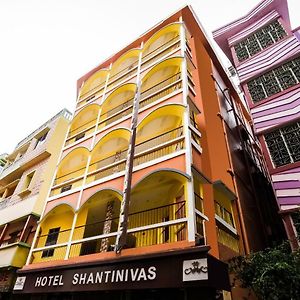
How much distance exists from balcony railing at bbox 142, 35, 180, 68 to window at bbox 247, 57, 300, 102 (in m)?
5.35

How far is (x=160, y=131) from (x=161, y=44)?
24.8ft

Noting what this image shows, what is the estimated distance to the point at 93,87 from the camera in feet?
70.0

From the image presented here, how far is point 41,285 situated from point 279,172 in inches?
460

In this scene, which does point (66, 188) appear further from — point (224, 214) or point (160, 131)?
point (224, 214)

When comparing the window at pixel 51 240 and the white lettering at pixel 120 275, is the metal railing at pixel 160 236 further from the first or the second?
the window at pixel 51 240

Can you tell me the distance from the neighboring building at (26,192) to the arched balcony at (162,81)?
25.9ft

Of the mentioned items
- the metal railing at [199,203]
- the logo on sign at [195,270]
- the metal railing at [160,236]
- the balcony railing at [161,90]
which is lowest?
the logo on sign at [195,270]

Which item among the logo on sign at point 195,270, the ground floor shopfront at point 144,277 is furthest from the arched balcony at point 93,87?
the logo on sign at point 195,270

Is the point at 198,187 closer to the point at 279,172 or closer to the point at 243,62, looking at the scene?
the point at 279,172

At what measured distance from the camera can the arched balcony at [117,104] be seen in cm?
1603

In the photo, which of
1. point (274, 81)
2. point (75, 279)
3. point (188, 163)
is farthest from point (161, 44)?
point (75, 279)

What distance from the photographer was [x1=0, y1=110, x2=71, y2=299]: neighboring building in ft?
44.9

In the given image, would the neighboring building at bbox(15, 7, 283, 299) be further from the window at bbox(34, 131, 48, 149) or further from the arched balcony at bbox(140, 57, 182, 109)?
the window at bbox(34, 131, 48, 149)

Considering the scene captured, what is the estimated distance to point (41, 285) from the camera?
10875 mm
